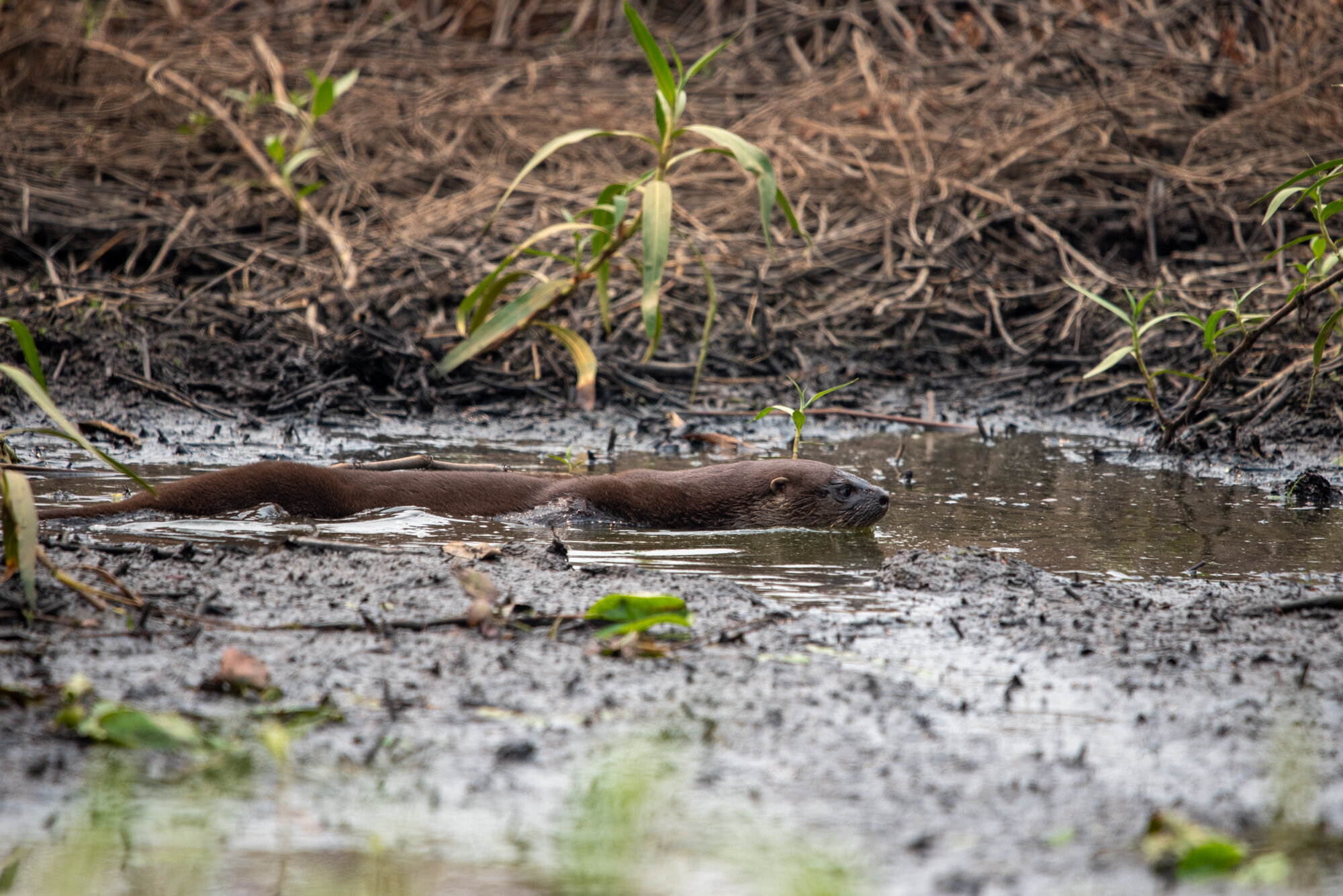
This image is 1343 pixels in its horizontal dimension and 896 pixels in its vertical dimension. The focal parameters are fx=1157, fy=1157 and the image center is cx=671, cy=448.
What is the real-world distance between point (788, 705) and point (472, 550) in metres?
1.65

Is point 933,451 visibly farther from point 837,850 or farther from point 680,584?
point 837,850

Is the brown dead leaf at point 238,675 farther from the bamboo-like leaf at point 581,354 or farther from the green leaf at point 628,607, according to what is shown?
the bamboo-like leaf at point 581,354

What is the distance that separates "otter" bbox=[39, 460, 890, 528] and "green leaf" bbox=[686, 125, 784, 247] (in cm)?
116

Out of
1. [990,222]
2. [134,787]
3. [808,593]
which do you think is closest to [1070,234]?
[990,222]

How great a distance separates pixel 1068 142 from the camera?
10242 millimetres

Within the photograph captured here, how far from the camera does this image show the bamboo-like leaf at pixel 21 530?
99.0 inches

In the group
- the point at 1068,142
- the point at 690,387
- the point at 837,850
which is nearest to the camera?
the point at 837,850

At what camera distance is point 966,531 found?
Answer: 15.0 ft

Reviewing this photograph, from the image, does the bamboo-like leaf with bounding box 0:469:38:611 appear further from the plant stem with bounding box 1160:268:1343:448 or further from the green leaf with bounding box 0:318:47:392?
the plant stem with bounding box 1160:268:1343:448

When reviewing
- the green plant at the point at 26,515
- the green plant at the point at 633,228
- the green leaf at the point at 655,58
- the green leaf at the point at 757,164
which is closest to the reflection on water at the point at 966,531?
the green plant at the point at 633,228

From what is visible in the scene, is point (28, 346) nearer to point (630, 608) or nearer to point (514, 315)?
point (630, 608)

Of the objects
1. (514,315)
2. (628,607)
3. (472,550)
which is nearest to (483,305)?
(514,315)

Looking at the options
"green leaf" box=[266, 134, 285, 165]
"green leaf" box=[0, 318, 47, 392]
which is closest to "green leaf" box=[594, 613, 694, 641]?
"green leaf" box=[0, 318, 47, 392]

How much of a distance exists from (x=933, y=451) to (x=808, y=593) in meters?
3.26
